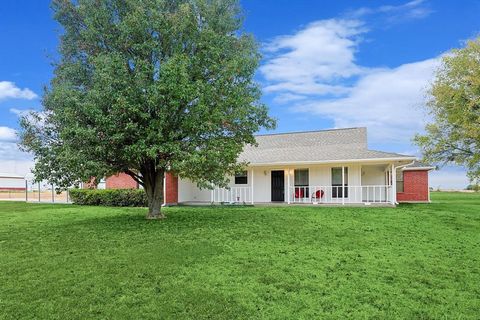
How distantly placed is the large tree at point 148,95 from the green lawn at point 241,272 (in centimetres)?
224

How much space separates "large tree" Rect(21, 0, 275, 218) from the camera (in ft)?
37.3

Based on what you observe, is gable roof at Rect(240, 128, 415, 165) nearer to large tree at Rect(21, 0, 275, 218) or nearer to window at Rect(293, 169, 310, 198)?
window at Rect(293, 169, 310, 198)

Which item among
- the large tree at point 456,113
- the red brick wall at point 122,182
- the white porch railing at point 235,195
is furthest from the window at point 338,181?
the red brick wall at point 122,182

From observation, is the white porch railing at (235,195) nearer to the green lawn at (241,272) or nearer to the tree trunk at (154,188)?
the tree trunk at (154,188)

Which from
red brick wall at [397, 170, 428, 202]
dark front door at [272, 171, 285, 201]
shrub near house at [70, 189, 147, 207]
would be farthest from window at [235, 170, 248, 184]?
red brick wall at [397, 170, 428, 202]

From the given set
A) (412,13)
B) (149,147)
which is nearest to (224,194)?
(149,147)

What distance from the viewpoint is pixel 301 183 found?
→ 21.8 m

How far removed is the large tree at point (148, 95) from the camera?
1138 cm

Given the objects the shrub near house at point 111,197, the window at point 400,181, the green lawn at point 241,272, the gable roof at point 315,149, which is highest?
the gable roof at point 315,149

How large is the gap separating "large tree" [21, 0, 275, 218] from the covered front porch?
7561 mm

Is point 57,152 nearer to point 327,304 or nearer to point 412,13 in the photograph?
point 327,304

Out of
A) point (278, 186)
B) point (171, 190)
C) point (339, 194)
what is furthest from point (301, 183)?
point (171, 190)

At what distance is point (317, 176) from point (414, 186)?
883 cm

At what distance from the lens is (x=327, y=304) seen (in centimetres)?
524
